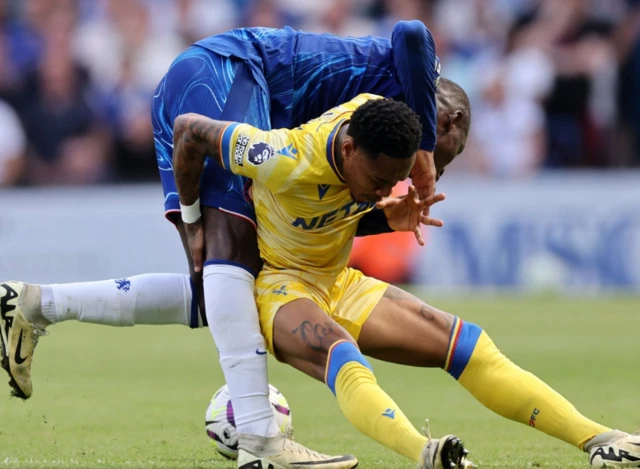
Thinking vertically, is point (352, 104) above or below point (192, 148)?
above

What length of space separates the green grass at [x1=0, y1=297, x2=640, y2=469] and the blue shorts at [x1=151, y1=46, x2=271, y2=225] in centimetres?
124

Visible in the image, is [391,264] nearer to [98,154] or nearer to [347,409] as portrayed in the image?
[98,154]

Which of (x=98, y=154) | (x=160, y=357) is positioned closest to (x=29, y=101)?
(x=98, y=154)

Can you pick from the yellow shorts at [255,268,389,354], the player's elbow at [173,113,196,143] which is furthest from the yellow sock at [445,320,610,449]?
the player's elbow at [173,113,196,143]

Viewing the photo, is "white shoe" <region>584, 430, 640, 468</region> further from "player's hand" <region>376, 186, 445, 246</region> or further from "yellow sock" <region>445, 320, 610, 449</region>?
"player's hand" <region>376, 186, 445, 246</region>

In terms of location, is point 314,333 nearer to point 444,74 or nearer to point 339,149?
point 339,149

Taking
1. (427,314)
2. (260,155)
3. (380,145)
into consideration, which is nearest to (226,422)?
(427,314)

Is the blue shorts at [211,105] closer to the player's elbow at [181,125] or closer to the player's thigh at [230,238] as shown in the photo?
the player's thigh at [230,238]

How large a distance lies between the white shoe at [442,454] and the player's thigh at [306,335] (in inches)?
30.2

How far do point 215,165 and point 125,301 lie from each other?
844 mm

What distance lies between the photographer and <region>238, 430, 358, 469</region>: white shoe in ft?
16.9

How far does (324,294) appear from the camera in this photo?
5.65m

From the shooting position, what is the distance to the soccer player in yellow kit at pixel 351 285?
16.0 feet

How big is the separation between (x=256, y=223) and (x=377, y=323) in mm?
731
